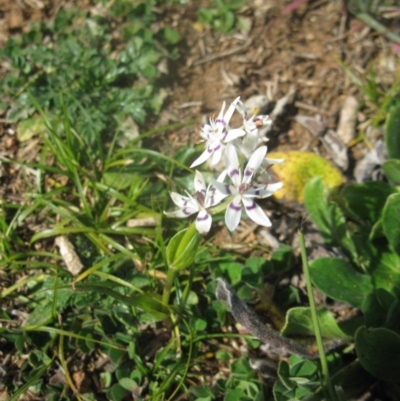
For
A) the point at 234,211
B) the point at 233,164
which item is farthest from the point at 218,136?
the point at 234,211

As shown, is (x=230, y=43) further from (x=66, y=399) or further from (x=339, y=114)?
(x=66, y=399)

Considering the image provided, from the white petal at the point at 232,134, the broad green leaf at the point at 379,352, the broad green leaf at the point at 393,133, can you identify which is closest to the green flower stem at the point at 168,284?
the white petal at the point at 232,134

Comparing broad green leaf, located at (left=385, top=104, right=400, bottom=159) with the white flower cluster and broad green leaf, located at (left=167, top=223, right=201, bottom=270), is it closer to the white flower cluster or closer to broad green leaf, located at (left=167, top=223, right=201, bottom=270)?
the white flower cluster

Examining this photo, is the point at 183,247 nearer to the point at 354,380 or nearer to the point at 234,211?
the point at 234,211

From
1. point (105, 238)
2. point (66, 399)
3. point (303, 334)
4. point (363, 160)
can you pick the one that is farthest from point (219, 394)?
point (363, 160)

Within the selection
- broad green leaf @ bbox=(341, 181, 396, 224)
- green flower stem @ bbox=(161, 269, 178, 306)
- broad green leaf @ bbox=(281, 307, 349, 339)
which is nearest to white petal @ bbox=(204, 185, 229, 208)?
green flower stem @ bbox=(161, 269, 178, 306)

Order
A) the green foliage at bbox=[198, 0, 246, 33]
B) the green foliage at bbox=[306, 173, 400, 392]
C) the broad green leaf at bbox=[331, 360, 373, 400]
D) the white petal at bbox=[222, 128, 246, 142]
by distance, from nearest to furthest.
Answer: the white petal at bbox=[222, 128, 246, 142]
the green foliage at bbox=[306, 173, 400, 392]
the broad green leaf at bbox=[331, 360, 373, 400]
the green foliage at bbox=[198, 0, 246, 33]

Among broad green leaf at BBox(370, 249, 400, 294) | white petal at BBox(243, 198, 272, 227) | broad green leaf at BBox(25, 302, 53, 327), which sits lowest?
broad green leaf at BBox(370, 249, 400, 294)

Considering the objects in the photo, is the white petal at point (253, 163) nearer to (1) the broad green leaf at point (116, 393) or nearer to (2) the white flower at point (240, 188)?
(2) the white flower at point (240, 188)

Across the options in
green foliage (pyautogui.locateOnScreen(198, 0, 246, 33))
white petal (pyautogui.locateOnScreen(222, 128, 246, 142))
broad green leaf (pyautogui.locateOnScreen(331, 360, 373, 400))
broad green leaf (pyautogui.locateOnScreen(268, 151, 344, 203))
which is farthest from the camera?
green foliage (pyautogui.locateOnScreen(198, 0, 246, 33))
